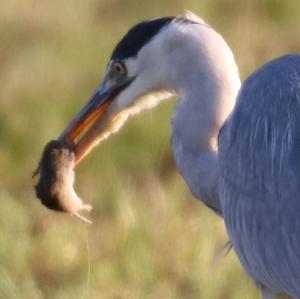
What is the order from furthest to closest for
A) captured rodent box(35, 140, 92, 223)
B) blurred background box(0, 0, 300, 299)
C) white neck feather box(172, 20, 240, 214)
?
Result: 1. blurred background box(0, 0, 300, 299)
2. captured rodent box(35, 140, 92, 223)
3. white neck feather box(172, 20, 240, 214)

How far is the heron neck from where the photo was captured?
4.89 m

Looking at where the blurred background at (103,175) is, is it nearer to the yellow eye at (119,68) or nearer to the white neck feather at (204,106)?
the white neck feather at (204,106)

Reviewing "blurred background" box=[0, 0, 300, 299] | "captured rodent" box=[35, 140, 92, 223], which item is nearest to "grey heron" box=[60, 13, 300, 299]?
"captured rodent" box=[35, 140, 92, 223]

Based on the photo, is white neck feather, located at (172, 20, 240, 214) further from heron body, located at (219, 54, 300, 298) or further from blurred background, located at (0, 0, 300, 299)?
blurred background, located at (0, 0, 300, 299)

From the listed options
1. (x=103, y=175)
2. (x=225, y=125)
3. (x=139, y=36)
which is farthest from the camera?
(x=103, y=175)

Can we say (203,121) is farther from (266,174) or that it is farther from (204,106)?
(266,174)

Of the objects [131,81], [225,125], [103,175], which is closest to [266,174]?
[225,125]

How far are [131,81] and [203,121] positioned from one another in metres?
0.31

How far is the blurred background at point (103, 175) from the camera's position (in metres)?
5.69

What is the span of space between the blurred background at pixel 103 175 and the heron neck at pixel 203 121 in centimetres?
61

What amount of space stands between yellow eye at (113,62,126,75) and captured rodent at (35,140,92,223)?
313mm

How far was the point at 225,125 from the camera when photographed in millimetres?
4844

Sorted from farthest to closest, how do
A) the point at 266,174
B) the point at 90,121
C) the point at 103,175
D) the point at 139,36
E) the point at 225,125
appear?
1. the point at 103,175
2. the point at 90,121
3. the point at 139,36
4. the point at 225,125
5. the point at 266,174

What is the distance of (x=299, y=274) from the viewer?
447 cm
